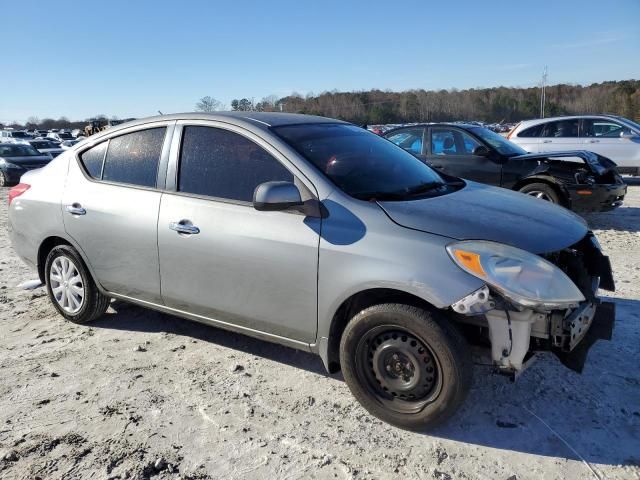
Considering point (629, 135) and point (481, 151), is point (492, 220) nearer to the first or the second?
point (481, 151)

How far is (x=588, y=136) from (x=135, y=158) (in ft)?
37.7

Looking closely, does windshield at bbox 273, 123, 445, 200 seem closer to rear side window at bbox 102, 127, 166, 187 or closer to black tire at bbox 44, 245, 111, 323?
rear side window at bbox 102, 127, 166, 187

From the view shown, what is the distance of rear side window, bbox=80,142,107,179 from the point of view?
4.24 m

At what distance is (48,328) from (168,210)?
184cm

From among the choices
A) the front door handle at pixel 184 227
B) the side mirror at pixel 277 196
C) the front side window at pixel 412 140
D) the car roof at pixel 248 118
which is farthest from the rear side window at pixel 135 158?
the front side window at pixel 412 140

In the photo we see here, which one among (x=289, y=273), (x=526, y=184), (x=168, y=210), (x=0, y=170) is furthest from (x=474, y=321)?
(x=0, y=170)

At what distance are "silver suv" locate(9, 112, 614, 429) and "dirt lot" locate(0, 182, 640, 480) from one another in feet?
0.98

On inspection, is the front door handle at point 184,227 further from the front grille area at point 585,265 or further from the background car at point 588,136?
the background car at point 588,136

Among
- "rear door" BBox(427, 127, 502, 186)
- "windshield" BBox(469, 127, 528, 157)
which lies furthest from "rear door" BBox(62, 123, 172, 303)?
"windshield" BBox(469, 127, 528, 157)

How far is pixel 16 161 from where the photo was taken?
657 inches

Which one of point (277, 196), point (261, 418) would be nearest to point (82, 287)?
point (261, 418)

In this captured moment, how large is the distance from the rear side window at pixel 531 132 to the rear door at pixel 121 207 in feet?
34.3

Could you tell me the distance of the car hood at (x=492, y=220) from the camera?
282 cm

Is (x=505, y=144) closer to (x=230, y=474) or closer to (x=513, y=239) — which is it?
(x=513, y=239)
